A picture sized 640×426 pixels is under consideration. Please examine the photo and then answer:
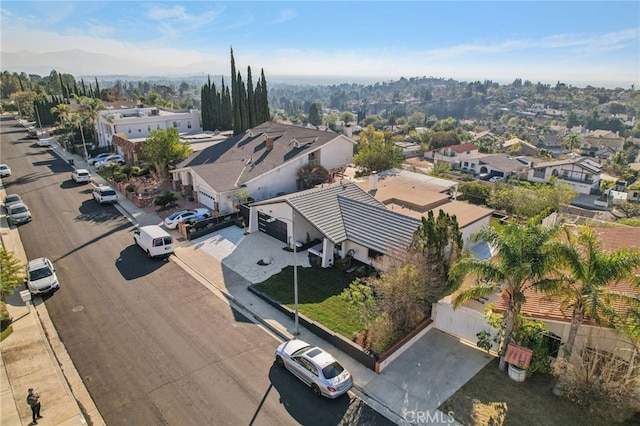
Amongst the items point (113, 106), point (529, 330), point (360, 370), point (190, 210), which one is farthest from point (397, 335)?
point (113, 106)

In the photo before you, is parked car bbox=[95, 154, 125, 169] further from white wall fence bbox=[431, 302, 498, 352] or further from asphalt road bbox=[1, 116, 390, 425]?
white wall fence bbox=[431, 302, 498, 352]

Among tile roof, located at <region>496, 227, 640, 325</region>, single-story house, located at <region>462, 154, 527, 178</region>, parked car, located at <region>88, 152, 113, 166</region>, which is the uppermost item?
tile roof, located at <region>496, 227, 640, 325</region>

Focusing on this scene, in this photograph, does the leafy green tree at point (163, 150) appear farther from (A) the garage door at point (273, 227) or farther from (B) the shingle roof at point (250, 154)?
(A) the garage door at point (273, 227)

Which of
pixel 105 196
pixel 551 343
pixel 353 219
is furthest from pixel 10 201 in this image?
pixel 551 343

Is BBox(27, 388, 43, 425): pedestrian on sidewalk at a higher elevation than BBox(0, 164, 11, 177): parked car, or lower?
lower

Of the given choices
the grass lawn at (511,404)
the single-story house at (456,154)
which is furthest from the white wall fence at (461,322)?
the single-story house at (456,154)

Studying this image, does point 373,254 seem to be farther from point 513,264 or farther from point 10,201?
point 10,201

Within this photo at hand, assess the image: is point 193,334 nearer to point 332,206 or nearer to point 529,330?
point 332,206

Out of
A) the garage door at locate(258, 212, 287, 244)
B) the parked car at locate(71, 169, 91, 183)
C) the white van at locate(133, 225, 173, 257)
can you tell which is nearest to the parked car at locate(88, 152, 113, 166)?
the parked car at locate(71, 169, 91, 183)
